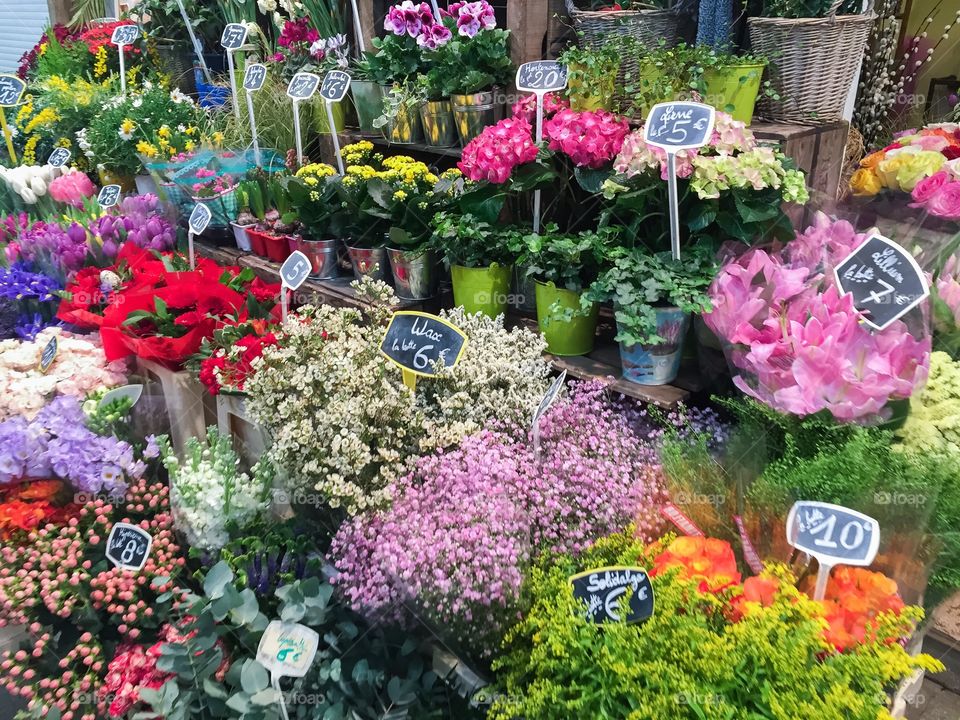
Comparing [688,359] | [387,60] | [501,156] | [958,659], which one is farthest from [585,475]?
[387,60]

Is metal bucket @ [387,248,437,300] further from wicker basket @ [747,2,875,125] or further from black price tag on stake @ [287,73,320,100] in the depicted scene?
wicker basket @ [747,2,875,125]

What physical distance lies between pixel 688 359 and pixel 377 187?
3.67ft

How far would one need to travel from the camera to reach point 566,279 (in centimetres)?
192

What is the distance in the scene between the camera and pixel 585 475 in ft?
4.77

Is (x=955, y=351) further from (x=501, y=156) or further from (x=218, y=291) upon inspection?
(x=218, y=291)

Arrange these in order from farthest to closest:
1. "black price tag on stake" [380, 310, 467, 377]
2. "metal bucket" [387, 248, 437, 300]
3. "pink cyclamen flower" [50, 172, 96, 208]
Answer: "pink cyclamen flower" [50, 172, 96, 208]
"metal bucket" [387, 248, 437, 300]
"black price tag on stake" [380, 310, 467, 377]

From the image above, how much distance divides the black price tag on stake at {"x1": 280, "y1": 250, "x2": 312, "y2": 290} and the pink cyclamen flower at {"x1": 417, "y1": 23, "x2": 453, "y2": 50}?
111 cm

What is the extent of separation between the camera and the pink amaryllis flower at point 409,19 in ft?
8.56

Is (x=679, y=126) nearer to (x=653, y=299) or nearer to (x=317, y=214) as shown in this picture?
(x=653, y=299)

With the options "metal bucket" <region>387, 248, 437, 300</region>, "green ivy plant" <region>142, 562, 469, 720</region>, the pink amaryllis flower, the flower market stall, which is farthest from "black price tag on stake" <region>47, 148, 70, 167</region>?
"green ivy plant" <region>142, 562, 469, 720</region>

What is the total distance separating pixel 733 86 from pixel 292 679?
5.89ft

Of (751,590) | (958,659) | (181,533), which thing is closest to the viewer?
(751,590)

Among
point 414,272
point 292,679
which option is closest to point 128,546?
point 292,679

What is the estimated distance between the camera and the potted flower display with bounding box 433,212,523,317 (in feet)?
6.84
